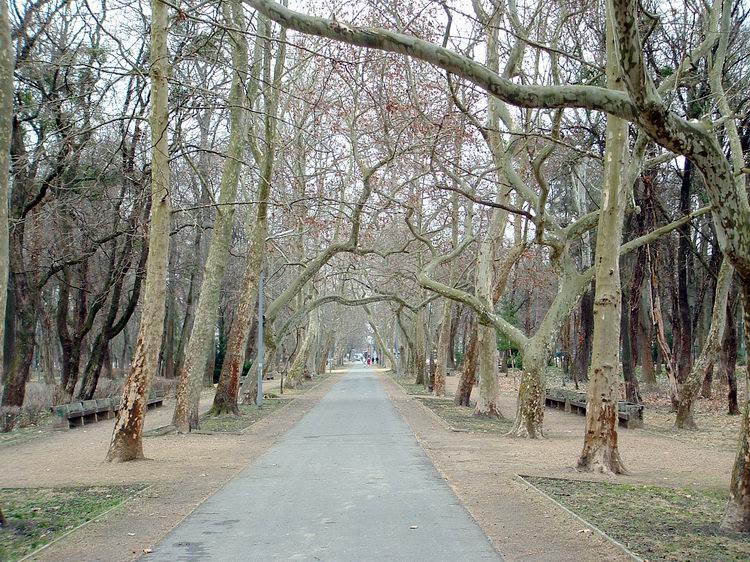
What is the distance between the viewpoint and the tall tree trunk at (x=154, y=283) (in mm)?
13203

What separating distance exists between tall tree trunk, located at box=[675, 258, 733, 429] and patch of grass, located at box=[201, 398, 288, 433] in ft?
35.7

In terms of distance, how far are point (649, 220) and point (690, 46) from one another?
7878 mm

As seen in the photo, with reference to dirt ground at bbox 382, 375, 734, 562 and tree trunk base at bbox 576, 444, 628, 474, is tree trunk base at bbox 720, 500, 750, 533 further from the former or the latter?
tree trunk base at bbox 576, 444, 628, 474

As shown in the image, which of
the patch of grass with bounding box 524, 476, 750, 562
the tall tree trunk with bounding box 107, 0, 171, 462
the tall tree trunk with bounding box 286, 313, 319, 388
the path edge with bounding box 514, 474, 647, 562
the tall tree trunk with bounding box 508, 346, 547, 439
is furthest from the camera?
the tall tree trunk with bounding box 286, 313, 319, 388

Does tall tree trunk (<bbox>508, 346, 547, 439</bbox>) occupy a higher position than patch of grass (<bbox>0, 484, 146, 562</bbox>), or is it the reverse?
tall tree trunk (<bbox>508, 346, 547, 439</bbox>)

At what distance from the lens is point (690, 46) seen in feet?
63.2

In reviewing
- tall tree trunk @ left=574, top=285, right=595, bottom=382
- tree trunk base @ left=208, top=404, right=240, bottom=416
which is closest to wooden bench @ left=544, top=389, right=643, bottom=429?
tall tree trunk @ left=574, top=285, right=595, bottom=382

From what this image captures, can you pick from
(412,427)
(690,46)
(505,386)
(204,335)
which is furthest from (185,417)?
(505,386)

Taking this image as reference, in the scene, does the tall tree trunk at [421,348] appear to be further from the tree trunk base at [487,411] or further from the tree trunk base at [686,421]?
the tree trunk base at [686,421]

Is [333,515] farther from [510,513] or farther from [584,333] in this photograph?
[584,333]

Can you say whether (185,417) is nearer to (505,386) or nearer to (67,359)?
(67,359)

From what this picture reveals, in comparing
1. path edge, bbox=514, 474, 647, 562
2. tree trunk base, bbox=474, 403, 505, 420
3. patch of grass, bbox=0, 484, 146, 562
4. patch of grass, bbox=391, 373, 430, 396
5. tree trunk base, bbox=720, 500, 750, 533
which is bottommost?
patch of grass, bbox=0, 484, 146, 562

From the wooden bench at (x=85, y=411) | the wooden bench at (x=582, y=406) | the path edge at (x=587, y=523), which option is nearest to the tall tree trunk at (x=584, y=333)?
the wooden bench at (x=582, y=406)

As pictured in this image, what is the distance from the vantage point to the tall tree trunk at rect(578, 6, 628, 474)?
12133mm
